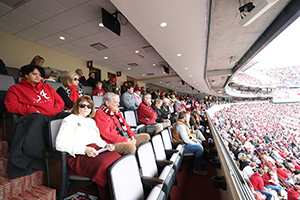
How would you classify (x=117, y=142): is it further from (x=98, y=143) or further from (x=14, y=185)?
(x=14, y=185)

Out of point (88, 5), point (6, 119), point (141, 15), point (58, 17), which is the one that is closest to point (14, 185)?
point (6, 119)

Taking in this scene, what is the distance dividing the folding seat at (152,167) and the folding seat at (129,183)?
0.08 metres

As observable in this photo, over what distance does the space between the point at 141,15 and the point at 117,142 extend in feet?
6.70

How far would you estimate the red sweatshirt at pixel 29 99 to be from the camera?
4.62 feet

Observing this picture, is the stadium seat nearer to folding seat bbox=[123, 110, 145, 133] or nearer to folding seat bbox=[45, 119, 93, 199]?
folding seat bbox=[45, 119, 93, 199]

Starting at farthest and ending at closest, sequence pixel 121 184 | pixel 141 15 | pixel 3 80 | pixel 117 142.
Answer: pixel 141 15 < pixel 3 80 < pixel 117 142 < pixel 121 184

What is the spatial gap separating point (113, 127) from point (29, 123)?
2.65ft

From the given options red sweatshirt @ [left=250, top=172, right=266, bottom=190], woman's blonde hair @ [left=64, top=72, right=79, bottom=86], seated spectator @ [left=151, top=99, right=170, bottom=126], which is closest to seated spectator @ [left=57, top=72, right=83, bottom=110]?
woman's blonde hair @ [left=64, top=72, right=79, bottom=86]

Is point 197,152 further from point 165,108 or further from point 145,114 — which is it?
point 165,108

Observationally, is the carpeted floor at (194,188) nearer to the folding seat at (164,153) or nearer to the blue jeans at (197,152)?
the blue jeans at (197,152)

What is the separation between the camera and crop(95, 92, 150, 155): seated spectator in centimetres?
156

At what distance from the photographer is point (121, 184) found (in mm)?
1003

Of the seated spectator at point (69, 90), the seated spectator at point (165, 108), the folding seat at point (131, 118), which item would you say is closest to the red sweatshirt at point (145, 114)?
the folding seat at point (131, 118)

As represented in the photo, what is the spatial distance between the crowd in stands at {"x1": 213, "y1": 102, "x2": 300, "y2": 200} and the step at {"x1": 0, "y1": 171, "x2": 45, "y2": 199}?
132 inches
